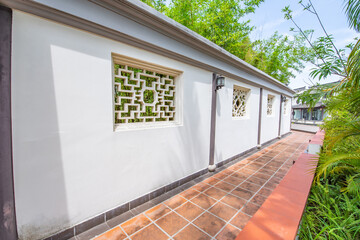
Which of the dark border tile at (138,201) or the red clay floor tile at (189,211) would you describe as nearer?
the red clay floor tile at (189,211)

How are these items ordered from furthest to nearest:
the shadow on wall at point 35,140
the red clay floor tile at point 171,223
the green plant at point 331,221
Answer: the red clay floor tile at point 171,223
the green plant at point 331,221
the shadow on wall at point 35,140

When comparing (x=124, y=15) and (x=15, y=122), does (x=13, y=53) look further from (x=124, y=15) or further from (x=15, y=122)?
(x=124, y=15)

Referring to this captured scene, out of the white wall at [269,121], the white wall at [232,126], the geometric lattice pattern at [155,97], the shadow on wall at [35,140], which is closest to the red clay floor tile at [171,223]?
the shadow on wall at [35,140]

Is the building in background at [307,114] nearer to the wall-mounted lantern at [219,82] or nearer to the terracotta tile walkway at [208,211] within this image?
the wall-mounted lantern at [219,82]

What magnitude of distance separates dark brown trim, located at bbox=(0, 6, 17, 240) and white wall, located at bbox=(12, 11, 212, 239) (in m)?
0.05

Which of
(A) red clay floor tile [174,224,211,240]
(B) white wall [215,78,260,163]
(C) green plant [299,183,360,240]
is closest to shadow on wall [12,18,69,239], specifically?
(A) red clay floor tile [174,224,211,240]

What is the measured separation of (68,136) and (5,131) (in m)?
0.50

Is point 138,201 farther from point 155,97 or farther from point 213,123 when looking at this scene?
point 213,123

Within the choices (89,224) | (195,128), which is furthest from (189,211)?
(195,128)

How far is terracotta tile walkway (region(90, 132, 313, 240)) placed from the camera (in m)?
1.91

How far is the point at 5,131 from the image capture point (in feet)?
4.53

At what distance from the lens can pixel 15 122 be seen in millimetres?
1459

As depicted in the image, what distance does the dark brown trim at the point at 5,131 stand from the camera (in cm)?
135

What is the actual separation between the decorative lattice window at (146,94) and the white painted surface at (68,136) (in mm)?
189
